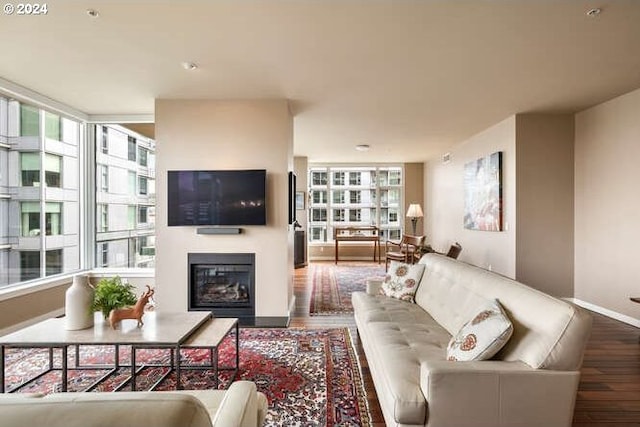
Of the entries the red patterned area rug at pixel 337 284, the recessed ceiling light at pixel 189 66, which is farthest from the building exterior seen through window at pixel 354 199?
the recessed ceiling light at pixel 189 66

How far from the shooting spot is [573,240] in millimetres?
4535

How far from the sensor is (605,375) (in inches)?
102

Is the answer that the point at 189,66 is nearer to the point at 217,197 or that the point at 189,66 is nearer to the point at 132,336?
the point at 217,197

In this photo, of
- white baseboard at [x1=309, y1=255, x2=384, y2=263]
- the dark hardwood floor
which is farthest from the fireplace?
white baseboard at [x1=309, y1=255, x2=384, y2=263]

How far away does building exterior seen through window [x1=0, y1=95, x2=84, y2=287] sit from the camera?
364 cm

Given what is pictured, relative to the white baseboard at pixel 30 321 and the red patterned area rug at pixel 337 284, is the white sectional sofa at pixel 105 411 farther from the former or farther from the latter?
the white baseboard at pixel 30 321

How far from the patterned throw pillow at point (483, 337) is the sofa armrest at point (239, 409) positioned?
1042 mm

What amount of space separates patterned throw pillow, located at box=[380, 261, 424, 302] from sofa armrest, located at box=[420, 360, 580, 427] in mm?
1638

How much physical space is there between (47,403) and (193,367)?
2.18 metres

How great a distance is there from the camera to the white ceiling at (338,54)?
222 centimetres

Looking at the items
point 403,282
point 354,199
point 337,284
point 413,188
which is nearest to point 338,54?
point 403,282

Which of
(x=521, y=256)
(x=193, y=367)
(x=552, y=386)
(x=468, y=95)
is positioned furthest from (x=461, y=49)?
(x=193, y=367)

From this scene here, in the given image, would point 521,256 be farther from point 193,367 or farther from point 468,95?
point 193,367

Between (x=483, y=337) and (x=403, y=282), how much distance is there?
1.55 m
